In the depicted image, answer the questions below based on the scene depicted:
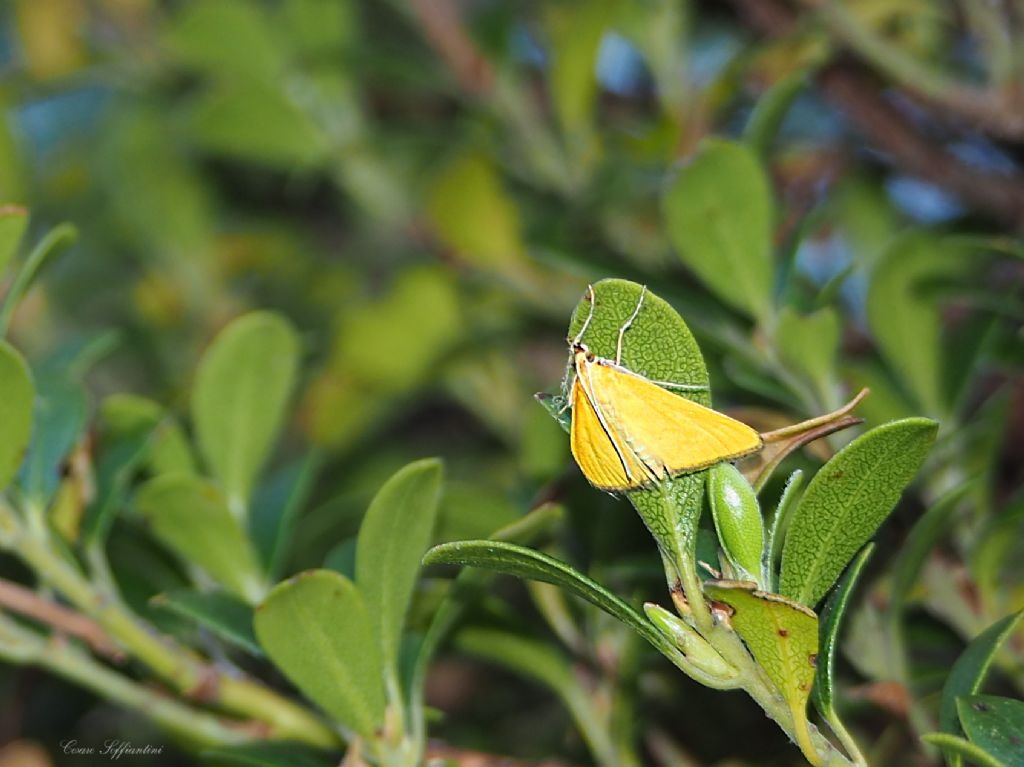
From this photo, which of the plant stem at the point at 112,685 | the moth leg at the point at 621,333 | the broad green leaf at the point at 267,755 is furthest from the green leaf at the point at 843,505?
the plant stem at the point at 112,685

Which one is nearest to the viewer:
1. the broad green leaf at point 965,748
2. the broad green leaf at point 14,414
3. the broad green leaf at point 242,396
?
the broad green leaf at point 965,748

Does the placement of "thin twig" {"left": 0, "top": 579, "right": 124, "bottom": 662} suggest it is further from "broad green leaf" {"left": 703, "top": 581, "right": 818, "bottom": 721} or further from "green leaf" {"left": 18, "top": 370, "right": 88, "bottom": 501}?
"broad green leaf" {"left": 703, "top": 581, "right": 818, "bottom": 721}

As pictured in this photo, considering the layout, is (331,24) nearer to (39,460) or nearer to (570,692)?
(39,460)

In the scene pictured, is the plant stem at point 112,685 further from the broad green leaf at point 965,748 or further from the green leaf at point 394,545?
the broad green leaf at point 965,748

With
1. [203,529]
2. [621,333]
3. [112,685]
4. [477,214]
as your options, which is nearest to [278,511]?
[203,529]

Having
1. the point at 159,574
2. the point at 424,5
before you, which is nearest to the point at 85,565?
the point at 159,574

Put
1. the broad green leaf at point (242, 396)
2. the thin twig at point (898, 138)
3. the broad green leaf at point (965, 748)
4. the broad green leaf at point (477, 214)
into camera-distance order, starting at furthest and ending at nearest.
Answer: the broad green leaf at point (477, 214), the thin twig at point (898, 138), the broad green leaf at point (242, 396), the broad green leaf at point (965, 748)
